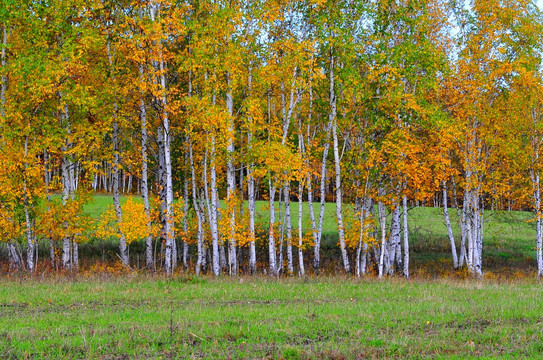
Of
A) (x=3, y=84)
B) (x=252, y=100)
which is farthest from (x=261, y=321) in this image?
(x=3, y=84)

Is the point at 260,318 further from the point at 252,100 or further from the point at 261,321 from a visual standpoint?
the point at 252,100

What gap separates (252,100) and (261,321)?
36.5 ft

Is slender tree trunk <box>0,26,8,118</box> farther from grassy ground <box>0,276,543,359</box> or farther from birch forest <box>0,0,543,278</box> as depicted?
grassy ground <box>0,276,543,359</box>

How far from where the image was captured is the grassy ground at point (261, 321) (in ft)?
24.5

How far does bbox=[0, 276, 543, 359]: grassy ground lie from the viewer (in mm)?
7469

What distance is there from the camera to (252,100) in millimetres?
Answer: 18891

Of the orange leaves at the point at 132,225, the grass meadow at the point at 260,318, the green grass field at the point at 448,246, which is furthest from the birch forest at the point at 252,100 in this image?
the green grass field at the point at 448,246

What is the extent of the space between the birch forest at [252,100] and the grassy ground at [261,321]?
5.12m

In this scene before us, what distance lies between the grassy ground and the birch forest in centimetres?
512

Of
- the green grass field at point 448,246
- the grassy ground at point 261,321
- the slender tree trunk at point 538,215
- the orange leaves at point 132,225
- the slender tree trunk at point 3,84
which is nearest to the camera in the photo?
the grassy ground at point 261,321

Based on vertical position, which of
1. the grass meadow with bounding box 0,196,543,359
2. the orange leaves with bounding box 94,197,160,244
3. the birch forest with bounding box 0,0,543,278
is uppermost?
the birch forest with bounding box 0,0,543,278

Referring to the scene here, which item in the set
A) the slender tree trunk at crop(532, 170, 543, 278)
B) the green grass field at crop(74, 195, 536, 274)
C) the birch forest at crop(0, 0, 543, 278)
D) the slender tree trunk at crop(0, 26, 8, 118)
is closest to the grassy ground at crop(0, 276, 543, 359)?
the birch forest at crop(0, 0, 543, 278)

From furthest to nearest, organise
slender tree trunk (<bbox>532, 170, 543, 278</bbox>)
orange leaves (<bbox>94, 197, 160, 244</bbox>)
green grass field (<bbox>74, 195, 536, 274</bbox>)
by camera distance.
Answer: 1. green grass field (<bbox>74, 195, 536, 274</bbox>)
2. slender tree trunk (<bbox>532, 170, 543, 278</bbox>)
3. orange leaves (<bbox>94, 197, 160, 244</bbox>)

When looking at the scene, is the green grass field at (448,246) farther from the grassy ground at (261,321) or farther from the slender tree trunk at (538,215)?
the grassy ground at (261,321)
